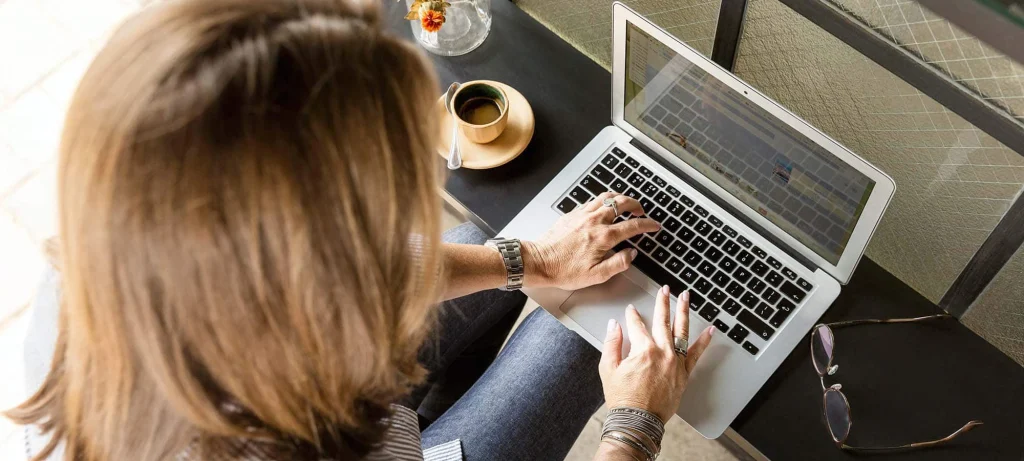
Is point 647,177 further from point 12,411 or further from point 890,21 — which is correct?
point 12,411

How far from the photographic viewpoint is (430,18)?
1.12 metres

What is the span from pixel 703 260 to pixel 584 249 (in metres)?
0.16

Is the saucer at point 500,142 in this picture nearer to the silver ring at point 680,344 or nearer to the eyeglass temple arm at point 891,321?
the silver ring at point 680,344

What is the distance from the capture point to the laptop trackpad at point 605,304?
1033 mm

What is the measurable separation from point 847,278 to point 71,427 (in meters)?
0.88

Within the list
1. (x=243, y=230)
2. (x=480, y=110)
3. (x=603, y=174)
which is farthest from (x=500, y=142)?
(x=243, y=230)

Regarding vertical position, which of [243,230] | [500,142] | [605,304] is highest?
[243,230]

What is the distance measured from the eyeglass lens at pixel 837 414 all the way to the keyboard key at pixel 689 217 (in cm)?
27

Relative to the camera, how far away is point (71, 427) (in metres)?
0.71

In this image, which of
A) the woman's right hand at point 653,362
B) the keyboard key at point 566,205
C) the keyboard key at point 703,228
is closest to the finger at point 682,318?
the woman's right hand at point 653,362

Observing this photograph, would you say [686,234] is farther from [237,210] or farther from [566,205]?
[237,210]

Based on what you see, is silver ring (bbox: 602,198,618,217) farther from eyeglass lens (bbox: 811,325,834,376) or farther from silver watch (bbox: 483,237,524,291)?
eyeglass lens (bbox: 811,325,834,376)

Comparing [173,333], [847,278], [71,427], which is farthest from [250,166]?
[847,278]

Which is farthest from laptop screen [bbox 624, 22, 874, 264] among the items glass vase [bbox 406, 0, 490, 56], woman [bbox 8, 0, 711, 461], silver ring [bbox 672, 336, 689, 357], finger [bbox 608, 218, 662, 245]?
woman [bbox 8, 0, 711, 461]
